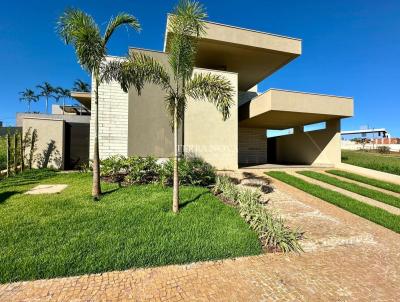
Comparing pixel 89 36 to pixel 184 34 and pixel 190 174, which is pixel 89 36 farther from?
pixel 190 174

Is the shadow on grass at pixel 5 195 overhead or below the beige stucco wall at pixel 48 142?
below

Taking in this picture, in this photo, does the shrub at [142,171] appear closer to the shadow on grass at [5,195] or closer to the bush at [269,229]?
the shadow on grass at [5,195]

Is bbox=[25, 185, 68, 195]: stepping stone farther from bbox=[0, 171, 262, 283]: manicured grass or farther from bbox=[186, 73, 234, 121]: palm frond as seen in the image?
bbox=[186, 73, 234, 121]: palm frond

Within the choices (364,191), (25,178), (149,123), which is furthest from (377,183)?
(25,178)

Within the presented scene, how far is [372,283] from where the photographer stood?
3.49 meters

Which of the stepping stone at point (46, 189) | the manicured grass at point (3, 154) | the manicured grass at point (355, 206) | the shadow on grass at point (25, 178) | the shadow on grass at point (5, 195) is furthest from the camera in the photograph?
the manicured grass at point (3, 154)

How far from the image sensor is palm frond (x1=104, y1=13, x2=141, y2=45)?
21.5 ft

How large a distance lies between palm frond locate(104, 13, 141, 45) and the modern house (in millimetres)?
3977

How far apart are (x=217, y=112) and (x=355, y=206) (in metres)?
7.80

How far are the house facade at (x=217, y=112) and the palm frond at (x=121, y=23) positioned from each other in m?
2.65

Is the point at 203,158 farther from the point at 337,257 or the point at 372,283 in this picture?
the point at 372,283

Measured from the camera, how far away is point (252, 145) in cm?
1850

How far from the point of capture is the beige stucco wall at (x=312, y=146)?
47.0ft

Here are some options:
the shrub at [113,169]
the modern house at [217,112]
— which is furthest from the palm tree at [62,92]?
the shrub at [113,169]
